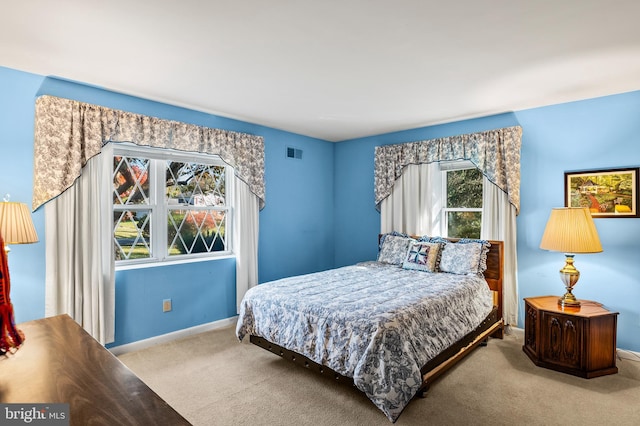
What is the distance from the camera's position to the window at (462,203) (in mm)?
4148

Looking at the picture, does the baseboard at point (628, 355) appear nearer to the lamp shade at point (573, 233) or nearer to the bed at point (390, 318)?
the bed at point (390, 318)

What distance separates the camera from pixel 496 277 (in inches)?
146

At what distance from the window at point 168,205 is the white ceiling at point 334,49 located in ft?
2.18

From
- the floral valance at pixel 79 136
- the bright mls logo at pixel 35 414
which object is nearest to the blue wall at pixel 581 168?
the floral valance at pixel 79 136

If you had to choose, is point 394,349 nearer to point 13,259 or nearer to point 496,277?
point 496,277

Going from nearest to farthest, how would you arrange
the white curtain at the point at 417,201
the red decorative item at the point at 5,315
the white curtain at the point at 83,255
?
the red decorative item at the point at 5,315
the white curtain at the point at 83,255
the white curtain at the point at 417,201

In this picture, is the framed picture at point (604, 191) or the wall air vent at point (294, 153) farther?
the wall air vent at point (294, 153)

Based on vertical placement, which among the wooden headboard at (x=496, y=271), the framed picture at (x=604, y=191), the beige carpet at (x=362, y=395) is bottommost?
the beige carpet at (x=362, y=395)

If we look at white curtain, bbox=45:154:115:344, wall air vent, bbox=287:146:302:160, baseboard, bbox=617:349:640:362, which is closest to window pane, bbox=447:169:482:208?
baseboard, bbox=617:349:640:362

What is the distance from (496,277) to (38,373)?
3.82m

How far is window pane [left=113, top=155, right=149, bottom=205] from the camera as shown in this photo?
3369 millimetres

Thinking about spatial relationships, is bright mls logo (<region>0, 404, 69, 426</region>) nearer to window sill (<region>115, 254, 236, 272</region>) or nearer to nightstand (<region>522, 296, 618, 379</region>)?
Answer: window sill (<region>115, 254, 236, 272</region>)

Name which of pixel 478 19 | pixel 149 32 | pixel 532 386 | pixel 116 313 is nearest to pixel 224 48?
pixel 149 32

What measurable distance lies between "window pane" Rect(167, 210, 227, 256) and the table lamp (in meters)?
3.41
